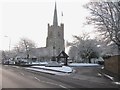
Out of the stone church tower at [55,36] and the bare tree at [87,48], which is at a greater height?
the stone church tower at [55,36]

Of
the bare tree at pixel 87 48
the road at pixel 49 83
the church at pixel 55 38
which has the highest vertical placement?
the church at pixel 55 38

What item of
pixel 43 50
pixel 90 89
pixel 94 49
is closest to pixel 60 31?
pixel 43 50

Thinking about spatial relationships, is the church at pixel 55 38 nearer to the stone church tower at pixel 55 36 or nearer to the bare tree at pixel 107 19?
the stone church tower at pixel 55 36

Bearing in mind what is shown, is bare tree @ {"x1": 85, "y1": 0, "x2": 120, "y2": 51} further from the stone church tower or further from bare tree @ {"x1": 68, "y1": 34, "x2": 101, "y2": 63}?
the stone church tower

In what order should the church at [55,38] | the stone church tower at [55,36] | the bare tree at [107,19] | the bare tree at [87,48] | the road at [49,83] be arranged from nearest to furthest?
the road at [49,83], the bare tree at [107,19], the bare tree at [87,48], the church at [55,38], the stone church tower at [55,36]

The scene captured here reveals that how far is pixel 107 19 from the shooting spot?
46312mm

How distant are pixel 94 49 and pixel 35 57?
65968mm

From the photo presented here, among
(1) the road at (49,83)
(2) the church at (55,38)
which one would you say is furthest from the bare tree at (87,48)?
(1) the road at (49,83)

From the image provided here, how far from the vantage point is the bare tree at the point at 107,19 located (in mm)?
44719

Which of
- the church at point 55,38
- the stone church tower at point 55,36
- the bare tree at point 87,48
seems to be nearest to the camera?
the bare tree at point 87,48

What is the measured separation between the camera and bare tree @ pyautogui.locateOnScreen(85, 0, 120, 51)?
44.7 metres

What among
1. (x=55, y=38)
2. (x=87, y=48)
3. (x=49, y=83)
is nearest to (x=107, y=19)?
(x=49, y=83)

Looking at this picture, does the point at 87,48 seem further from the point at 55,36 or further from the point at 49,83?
the point at 49,83

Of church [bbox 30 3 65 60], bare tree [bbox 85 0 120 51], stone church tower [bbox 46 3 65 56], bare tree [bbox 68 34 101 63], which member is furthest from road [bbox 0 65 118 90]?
stone church tower [bbox 46 3 65 56]
